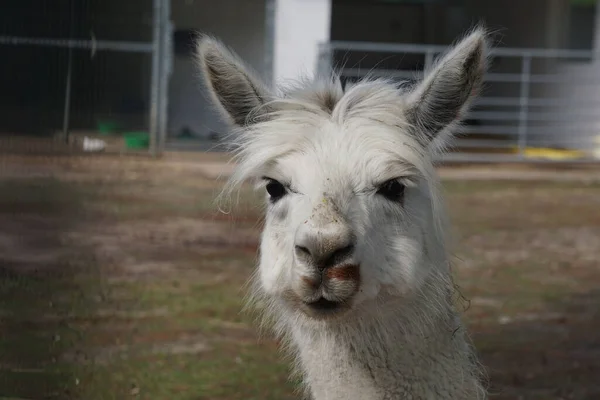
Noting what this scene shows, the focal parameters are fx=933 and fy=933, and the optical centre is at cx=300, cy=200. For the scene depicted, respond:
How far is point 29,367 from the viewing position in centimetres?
477

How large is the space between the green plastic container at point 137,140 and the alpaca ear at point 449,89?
11822 mm

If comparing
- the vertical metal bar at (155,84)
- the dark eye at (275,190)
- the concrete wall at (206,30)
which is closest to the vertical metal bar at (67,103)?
the dark eye at (275,190)

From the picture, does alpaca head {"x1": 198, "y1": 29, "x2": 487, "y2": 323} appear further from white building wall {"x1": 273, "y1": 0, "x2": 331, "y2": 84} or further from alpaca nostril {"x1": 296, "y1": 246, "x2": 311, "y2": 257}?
white building wall {"x1": 273, "y1": 0, "x2": 331, "y2": 84}

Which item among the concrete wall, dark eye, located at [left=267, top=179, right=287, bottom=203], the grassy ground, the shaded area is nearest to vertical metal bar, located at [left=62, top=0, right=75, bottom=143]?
the grassy ground

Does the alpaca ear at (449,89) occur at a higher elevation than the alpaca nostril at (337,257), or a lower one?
higher

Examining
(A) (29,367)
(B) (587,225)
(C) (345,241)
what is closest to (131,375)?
(A) (29,367)

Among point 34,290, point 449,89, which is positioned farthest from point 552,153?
point 449,89

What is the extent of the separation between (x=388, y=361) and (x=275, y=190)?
720mm

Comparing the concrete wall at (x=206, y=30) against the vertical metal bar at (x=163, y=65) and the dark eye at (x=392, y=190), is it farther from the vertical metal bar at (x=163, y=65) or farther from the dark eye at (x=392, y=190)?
the dark eye at (x=392, y=190)

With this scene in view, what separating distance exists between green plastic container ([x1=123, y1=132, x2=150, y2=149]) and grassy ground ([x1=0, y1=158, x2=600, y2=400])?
7.48 feet

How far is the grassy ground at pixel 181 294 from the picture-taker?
4.62 metres

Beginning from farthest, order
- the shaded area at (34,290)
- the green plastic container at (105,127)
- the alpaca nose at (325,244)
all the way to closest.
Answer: the green plastic container at (105,127) < the shaded area at (34,290) < the alpaca nose at (325,244)

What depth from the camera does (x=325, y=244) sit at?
2793 mm

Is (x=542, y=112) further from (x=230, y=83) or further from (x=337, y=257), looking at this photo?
(x=337, y=257)
